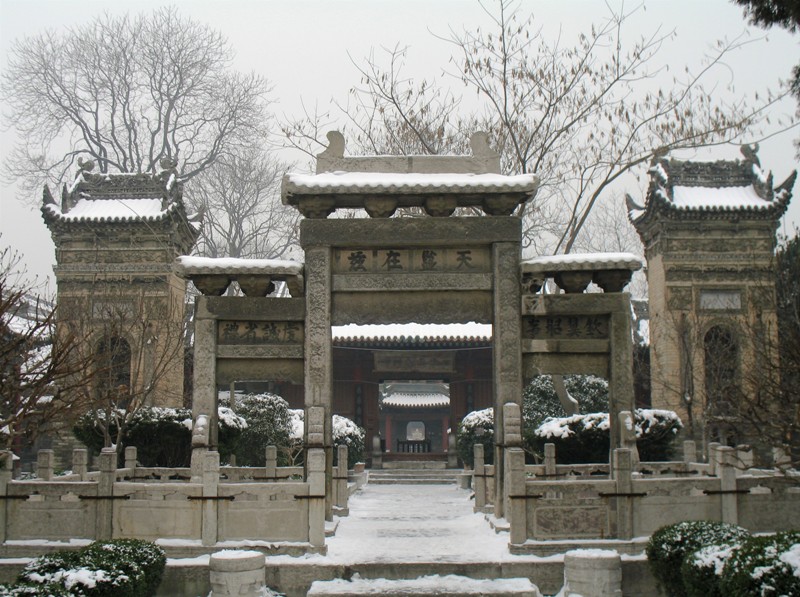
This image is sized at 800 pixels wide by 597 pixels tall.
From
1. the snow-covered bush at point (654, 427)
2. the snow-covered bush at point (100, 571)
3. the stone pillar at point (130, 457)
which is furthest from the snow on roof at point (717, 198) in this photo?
the snow-covered bush at point (100, 571)

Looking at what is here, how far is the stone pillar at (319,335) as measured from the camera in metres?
10.0

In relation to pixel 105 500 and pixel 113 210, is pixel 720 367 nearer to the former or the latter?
pixel 105 500

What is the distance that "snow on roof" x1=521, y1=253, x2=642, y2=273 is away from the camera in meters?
9.91

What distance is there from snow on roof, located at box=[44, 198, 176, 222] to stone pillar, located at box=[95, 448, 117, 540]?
15161 millimetres

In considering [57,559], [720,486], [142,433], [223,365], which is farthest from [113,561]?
[142,433]

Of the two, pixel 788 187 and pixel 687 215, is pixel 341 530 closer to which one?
pixel 687 215

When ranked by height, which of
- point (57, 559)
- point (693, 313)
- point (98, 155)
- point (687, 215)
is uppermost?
point (98, 155)

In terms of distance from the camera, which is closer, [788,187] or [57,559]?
[57,559]

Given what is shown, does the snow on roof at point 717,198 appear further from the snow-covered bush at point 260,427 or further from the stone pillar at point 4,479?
the stone pillar at point 4,479

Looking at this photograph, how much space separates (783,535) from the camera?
6566 mm

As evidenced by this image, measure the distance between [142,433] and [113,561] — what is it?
7.93 m

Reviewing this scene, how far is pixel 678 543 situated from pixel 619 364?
2588mm

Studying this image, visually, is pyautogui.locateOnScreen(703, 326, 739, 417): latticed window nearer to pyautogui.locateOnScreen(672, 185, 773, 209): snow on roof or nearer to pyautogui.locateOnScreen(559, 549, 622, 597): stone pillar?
pyautogui.locateOnScreen(672, 185, 773, 209): snow on roof

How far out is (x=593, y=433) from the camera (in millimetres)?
14383
